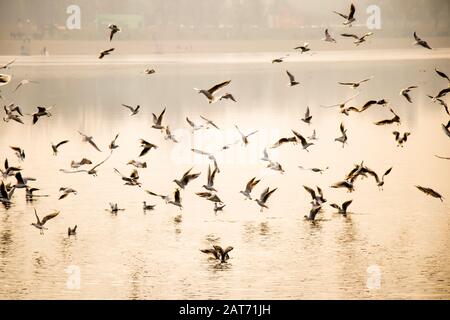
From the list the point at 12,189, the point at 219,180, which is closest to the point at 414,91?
the point at 219,180

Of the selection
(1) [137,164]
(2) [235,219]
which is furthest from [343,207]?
(1) [137,164]

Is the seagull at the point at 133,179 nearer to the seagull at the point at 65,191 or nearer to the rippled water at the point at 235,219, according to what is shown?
the rippled water at the point at 235,219

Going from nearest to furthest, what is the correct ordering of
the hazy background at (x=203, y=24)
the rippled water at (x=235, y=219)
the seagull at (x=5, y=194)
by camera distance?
1. the rippled water at (x=235, y=219)
2. the seagull at (x=5, y=194)
3. the hazy background at (x=203, y=24)

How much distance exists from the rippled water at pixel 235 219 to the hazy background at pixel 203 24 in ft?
178

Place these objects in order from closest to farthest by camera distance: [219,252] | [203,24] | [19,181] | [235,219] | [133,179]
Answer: [219,252]
[235,219]
[19,181]
[133,179]
[203,24]

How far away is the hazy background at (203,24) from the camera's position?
92.1 metres

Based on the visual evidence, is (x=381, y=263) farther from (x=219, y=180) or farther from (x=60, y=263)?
(x=219, y=180)

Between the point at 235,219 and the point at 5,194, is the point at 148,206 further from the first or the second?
the point at 5,194

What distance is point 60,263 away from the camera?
15.0 m

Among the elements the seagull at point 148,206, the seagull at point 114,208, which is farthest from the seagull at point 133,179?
the seagull at point 114,208

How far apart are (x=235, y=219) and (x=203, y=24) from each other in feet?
320

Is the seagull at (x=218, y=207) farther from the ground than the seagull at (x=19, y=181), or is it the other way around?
the seagull at (x=19, y=181)

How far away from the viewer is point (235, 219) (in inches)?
686
